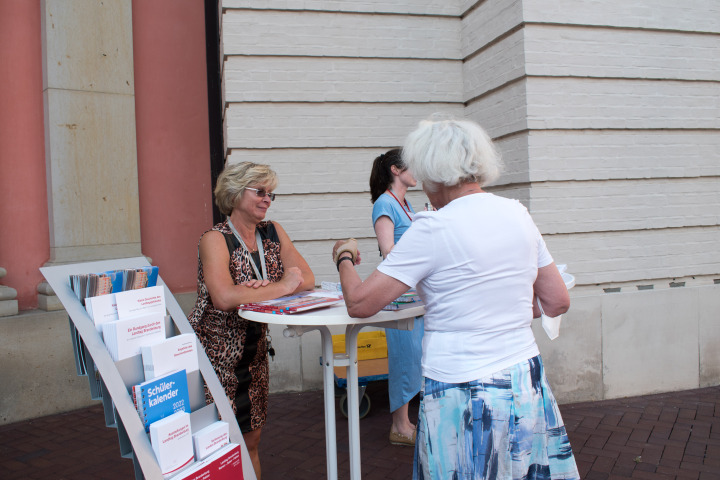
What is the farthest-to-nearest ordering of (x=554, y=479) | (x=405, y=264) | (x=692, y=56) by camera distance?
(x=692, y=56) < (x=554, y=479) < (x=405, y=264)

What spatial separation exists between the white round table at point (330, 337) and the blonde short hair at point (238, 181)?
2.19ft

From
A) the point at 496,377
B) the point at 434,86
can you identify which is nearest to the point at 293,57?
the point at 434,86

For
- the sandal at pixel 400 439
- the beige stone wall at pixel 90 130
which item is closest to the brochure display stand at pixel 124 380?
the sandal at pixel 400 439

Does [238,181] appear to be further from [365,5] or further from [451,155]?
[365,5]

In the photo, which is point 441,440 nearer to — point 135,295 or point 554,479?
point 554,479

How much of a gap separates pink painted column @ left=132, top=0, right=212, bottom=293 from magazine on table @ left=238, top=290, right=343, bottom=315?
11.8 feet

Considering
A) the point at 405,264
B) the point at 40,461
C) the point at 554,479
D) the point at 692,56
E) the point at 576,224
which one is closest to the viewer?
the point at 405,264

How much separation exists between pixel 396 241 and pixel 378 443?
136 cm

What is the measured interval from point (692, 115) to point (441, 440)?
4.58 meters

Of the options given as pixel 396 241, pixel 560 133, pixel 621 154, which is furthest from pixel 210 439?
pixel 621 154

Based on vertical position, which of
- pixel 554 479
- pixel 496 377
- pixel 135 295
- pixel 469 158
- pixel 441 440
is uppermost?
pixel 469 158

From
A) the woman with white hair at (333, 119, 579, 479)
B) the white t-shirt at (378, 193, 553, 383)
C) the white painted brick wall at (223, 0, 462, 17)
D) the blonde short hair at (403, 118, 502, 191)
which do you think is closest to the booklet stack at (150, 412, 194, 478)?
the woman with white hair at (333, 119, 579, 479)

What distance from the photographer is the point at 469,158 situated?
1779 millimetres

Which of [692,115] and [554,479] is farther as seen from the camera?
[692,115]
